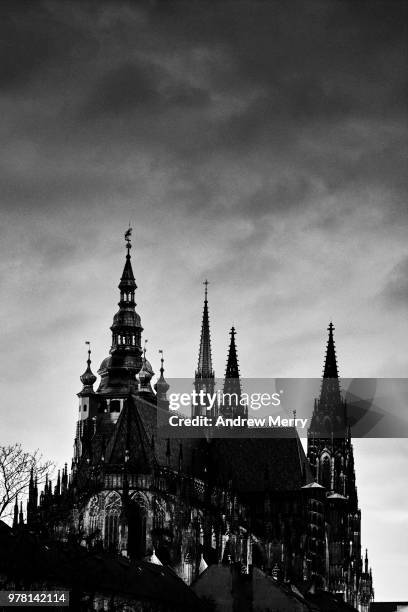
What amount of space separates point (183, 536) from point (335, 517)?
47.8m

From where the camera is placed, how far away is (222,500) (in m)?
156

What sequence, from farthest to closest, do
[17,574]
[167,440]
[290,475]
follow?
[290,475], [167,440], [17,574]

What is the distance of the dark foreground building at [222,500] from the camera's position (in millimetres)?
136375

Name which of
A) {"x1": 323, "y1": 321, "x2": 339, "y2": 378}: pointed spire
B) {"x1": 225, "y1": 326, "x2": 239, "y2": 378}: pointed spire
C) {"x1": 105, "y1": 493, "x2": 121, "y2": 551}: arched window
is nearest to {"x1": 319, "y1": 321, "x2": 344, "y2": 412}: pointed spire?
{"x1": 323, "y1": 321, "x2": 339, "y2": 378}: pointed spire

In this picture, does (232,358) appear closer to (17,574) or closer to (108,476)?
(108,476)

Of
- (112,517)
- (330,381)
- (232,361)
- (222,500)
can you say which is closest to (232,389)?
(232,361)

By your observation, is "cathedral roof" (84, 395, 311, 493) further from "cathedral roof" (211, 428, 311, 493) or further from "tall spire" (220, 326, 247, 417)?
"tall spire" (220, 326, 247, 417)

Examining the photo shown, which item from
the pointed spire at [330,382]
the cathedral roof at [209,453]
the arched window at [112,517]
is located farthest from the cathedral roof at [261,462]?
the arched window at [112,517]

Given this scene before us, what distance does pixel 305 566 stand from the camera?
16475 centimetres

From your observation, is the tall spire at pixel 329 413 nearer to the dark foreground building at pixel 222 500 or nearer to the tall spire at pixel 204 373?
the dark foreground building at pixel 222 500

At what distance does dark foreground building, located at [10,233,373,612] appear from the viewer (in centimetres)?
13638

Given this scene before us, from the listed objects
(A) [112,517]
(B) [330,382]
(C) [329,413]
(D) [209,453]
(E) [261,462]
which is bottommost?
(A) [112,517]

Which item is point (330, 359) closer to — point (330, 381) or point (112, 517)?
point (330, 381)

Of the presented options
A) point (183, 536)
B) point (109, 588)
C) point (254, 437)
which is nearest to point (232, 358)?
point (254, 437)
